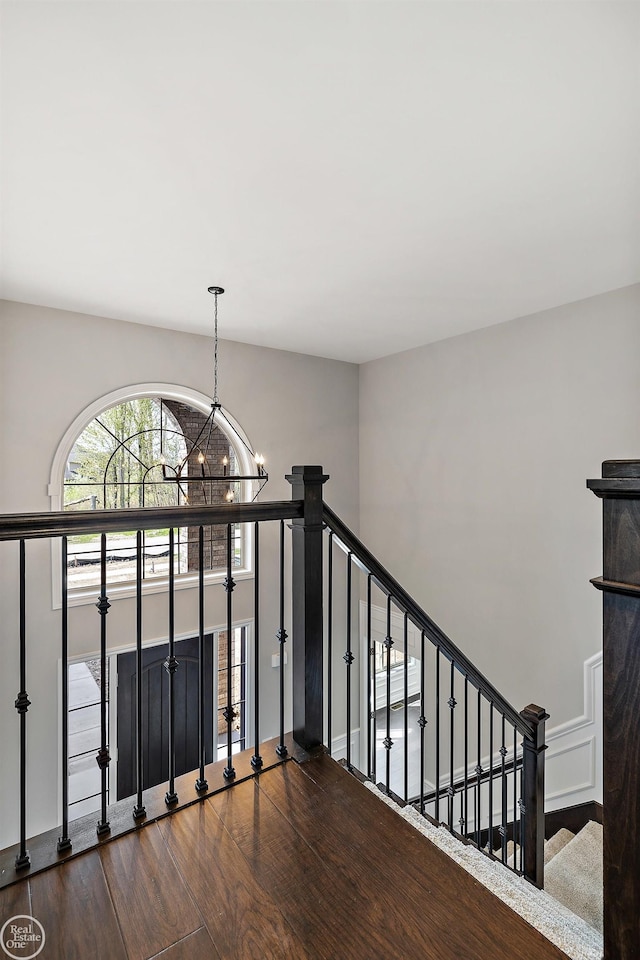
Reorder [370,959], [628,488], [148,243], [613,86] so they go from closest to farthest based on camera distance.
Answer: [628,488], [370,959], [613,86], [148,243]

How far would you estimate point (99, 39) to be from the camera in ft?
4.54

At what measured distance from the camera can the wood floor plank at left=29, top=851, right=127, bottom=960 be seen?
104 cm

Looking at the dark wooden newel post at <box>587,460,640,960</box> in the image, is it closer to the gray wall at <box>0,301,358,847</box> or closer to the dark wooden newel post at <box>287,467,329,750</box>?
the dark wooden newel post at <box>287,467,329,750</box>

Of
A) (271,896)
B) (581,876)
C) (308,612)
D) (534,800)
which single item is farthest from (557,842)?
(271,896)

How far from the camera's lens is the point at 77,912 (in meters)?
1.12

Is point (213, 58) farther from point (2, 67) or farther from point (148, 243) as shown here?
point (148, 243)

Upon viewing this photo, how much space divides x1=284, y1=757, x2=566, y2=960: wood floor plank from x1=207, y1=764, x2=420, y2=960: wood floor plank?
4cm

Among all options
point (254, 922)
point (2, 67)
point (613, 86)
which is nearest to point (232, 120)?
point (2, 67)

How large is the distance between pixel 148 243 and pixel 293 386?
2.35 m

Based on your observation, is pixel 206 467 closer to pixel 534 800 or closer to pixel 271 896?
pixel 534 800

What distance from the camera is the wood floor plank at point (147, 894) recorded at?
1.07 metres

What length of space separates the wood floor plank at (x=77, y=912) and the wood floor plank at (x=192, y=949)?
9 centimetres

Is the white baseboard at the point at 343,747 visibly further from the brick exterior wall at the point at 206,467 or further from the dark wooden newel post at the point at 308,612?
the dark wooden newel post at the point at 308,612
